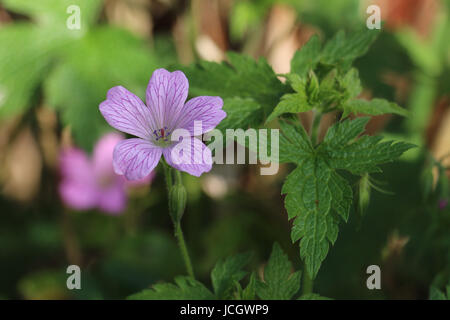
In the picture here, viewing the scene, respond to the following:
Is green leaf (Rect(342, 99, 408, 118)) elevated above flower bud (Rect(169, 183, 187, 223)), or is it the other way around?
green leaf (Rect(342, 99, 408, 118))

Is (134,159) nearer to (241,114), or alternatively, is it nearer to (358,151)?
(241,114)

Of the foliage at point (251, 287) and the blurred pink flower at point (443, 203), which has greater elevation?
the blurred pink flower at point (443, 203)

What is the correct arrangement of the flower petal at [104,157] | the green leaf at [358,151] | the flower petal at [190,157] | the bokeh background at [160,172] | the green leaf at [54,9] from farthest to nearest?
the flower petal at [104,157]
the green leaf at [54,9]
the bokeh background at [160,172]
the green leaf at [358,151]
the flower petal at [190,157]

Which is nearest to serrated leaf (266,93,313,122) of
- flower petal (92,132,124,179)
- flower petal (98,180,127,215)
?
flower petal (98,180,127,215)

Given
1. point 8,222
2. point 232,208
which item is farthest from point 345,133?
point 8,222

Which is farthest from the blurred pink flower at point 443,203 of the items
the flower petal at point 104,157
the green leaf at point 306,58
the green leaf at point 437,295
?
the flower petal at point 104,157

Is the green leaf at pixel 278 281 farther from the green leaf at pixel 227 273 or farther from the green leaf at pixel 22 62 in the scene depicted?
the green leaf at pixel 22 62

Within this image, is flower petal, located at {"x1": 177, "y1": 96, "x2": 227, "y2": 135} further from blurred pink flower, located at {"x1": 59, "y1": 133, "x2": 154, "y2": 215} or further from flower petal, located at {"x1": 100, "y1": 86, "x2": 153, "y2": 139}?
blurred pink flower, located at {"x1": 59, "y1": 133, "x2": 154, "y2": 215}

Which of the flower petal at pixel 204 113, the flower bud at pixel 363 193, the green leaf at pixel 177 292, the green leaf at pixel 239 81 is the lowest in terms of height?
the green leaf at pixel 177 292
